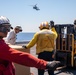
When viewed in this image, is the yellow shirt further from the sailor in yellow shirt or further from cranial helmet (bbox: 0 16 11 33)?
cranial helmet (bbox: 0 16 11 33)

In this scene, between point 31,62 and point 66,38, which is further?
point 66,38

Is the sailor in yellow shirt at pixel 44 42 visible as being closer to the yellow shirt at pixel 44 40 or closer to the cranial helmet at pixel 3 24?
the yellow shirt at pixel 44 40

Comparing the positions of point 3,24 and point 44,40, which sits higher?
point 3,24

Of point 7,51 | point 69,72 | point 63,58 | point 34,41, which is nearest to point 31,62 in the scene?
point 7,51

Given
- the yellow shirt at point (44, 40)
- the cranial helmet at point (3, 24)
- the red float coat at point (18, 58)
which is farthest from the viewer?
the yellow shirt at point (44, 40)

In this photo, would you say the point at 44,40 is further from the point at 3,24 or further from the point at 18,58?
the point at 18,58

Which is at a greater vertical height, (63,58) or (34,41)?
(34,41)

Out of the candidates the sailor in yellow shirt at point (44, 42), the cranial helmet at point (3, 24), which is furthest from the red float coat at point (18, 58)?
the sailor in yellow shirt at point (44, 42)

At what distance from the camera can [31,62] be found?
262cm

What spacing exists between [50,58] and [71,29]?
11.7ft

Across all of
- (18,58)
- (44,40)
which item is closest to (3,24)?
(18,58)

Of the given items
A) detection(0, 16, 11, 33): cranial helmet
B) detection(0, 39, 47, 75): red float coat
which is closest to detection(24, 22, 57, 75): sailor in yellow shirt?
detection(0, 16, 11, 33): cranial helmet

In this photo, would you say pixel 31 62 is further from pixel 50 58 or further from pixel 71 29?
pixel 71 29

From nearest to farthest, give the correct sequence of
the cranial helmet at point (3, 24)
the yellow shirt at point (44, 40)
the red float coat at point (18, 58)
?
the red float coat at point (18, 58)
the cranial helmet at point (3, 24)
the yellow shirt at point (44, 40)
